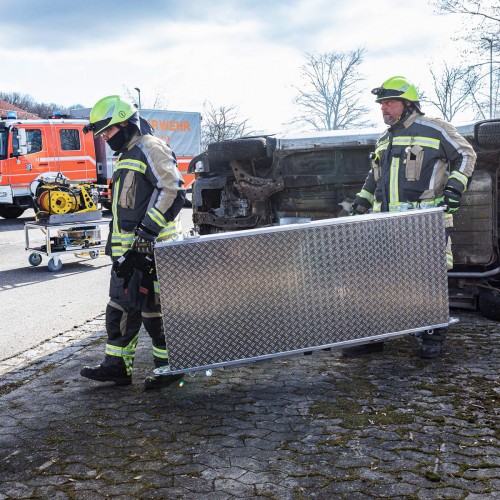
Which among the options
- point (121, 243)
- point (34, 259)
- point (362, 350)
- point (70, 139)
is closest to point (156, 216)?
point (121, 243)

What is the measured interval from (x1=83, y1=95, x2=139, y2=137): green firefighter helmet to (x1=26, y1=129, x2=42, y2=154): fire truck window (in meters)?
14.4

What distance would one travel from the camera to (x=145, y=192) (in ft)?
14.2

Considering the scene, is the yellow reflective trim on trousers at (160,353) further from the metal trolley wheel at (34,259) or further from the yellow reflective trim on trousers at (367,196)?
the metal trolley wheel at (34,259)

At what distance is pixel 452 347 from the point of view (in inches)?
193

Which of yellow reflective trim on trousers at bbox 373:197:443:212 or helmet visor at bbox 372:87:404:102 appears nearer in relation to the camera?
yellow reflective trim on trousers at bbox 373:197:443:212

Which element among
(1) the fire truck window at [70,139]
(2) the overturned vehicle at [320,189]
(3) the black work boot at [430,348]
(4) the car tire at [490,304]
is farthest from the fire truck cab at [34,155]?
(3) the black work boot at [430,348]

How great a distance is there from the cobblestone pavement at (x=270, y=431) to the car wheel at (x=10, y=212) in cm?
1476

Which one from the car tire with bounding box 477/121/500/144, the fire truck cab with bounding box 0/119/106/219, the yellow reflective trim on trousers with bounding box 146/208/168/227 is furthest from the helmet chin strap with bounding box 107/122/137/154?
the fire truck cab with bounding box 0/119/106/219

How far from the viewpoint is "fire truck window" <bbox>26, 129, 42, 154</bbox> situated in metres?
17.7

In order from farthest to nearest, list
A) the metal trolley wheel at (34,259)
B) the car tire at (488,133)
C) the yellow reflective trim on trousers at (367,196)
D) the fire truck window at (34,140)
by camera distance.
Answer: the fire truck window at (34,140) → the metal trolley wheel at (34,259) → the car tire at (488,133) → the yellow reflective trim on trousers at (367,196)

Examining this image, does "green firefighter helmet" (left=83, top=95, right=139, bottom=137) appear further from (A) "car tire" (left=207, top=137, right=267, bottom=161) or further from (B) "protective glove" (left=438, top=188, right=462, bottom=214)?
(B) "protective glove" (left=438, top=188, right=462, bottom=214)

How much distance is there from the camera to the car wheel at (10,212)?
1859 centimetres

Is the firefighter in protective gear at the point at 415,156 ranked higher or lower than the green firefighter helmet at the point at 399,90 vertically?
lower

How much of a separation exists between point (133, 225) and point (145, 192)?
23 centimetres
